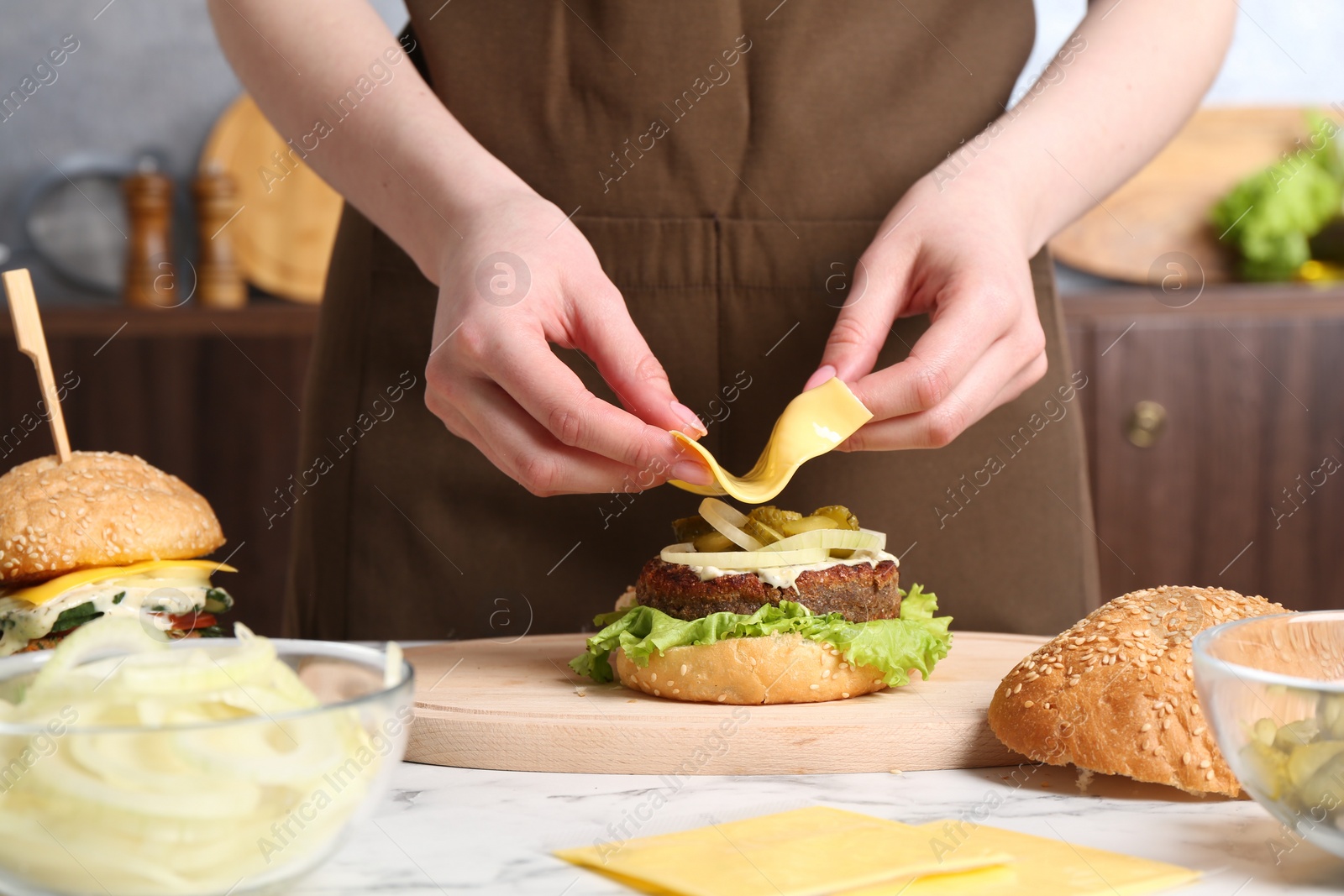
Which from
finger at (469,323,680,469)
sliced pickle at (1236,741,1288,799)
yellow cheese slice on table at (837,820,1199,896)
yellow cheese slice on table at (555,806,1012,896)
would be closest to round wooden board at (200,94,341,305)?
finger at (469,323,680,469)

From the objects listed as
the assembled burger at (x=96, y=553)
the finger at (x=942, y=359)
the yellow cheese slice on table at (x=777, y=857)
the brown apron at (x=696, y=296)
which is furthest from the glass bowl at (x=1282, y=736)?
the assembled burger at (x=96, y=553)

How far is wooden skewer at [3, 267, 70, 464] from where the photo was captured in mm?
1501

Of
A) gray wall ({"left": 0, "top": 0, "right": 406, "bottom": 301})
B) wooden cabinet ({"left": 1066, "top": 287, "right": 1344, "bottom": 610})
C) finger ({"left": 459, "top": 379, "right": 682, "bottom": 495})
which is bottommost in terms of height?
wooden cabinet ({"left": 1066, "top": 287, "right": 1344, "bottom": 610})

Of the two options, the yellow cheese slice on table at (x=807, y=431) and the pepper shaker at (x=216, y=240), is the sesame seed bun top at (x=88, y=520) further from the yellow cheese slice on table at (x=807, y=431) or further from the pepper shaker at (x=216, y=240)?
the pepper shaker at (x=216, y=240)

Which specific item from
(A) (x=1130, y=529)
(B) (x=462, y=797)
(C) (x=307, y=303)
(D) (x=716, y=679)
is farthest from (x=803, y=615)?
(C) (x=307, y=303)

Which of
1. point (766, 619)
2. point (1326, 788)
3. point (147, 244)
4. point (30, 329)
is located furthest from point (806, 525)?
point (147, 244)

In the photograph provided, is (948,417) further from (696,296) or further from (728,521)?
(696,296)

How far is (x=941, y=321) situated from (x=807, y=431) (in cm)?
21

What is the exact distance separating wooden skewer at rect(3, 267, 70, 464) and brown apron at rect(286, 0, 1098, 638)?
1.53 ft

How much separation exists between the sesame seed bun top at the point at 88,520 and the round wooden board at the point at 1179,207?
3.49 m

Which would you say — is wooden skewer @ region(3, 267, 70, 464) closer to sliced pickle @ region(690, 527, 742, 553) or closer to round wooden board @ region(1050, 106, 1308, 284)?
sliced pickle @ region(690, 527, 742, 553)

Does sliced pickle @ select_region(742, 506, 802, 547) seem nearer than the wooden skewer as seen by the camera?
No

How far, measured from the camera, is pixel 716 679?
152cm

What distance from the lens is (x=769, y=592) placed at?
1604 millimetres
